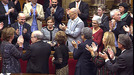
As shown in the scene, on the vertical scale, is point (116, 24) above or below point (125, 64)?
above

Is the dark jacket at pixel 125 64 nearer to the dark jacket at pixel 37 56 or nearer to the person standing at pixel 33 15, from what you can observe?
the dark jacket at pixel 37 56

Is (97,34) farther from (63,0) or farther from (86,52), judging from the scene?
(63,0)

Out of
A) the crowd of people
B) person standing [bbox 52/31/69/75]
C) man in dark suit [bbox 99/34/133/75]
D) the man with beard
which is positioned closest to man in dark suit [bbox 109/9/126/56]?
the crowd of people

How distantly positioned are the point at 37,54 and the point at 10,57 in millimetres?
520

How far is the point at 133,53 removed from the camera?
16.9ft

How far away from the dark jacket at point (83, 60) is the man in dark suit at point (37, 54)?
22.5 inches

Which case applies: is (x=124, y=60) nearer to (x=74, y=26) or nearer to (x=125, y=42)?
(x=125, y=42)

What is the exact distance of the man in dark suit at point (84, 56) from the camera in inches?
245

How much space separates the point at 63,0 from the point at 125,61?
851 cm

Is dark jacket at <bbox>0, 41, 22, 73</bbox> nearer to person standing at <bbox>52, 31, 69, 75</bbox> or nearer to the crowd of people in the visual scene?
the crowd of people

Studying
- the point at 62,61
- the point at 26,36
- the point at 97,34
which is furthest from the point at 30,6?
the point at 62,61

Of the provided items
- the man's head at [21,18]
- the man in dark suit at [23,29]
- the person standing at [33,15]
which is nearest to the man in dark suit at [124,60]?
the man in dark suit at [23,29]

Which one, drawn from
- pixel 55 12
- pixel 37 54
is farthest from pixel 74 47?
pixel 55 12

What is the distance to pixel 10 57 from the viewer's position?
246 inches
